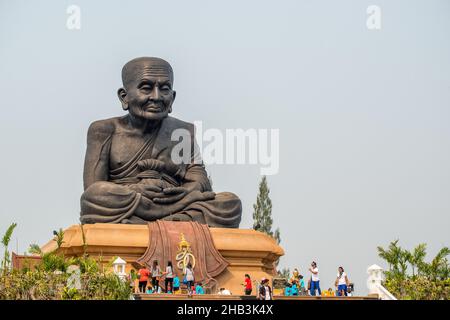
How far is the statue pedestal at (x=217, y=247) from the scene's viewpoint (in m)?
23.5

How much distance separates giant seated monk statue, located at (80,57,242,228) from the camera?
24.7m

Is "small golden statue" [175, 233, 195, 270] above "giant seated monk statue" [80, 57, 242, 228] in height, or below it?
below

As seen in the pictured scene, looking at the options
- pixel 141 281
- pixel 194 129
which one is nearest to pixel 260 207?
pixel 194 129

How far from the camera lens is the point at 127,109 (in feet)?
85.8

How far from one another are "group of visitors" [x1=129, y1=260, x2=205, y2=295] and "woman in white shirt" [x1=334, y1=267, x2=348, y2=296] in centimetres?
238

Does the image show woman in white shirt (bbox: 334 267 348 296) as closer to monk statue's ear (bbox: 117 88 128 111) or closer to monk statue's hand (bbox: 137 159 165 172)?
monk statue's hand (bbox: 137 159 165 172)

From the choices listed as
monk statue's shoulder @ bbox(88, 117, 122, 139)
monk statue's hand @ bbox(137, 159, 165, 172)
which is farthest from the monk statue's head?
monk statue's hand @ bbox(137, 159, 165, 172)

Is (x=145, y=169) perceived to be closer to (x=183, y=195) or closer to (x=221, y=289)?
(x=183, y=195)

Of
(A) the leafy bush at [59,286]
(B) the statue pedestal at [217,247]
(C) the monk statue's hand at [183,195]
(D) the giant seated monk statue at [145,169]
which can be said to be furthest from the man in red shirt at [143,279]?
(C) the monk statue's hand at [183,195]

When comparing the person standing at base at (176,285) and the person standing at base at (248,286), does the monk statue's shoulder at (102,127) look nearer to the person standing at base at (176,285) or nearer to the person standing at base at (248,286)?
the person standing at base at (176,285)

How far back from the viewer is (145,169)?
25.7m

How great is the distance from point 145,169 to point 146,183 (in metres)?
0.51

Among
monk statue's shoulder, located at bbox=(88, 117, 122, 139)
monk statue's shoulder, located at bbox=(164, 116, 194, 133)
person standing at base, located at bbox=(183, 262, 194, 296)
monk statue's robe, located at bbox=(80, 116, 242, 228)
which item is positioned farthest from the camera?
monk statue's shoulder, located at bbox=(164, 116, 194, 133)
